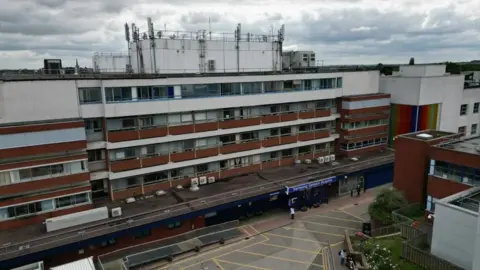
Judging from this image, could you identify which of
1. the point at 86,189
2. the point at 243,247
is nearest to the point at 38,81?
the point at 86,189

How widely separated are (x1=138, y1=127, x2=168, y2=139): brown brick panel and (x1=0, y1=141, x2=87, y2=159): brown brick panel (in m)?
5.16

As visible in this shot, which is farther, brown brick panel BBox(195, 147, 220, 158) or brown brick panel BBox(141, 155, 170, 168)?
brown brick panel BBox(195, 147, 220, 158)

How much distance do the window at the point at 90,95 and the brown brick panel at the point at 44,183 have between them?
6.19 metres

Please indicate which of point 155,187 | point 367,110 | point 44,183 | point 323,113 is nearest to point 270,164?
point 323,113

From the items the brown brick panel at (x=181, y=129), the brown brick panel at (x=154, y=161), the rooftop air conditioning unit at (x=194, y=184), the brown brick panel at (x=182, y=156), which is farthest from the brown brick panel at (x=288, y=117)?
the brown brick panel at (x=154, y=161)

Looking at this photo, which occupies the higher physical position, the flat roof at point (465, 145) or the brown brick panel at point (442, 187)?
the flat roof at point (465, 145)

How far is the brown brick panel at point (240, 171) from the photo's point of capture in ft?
127

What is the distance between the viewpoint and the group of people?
25.0 metres

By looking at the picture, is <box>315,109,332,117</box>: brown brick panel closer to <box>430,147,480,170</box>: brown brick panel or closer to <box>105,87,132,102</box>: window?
<box>430,147,480,170</box>: brown brick panel

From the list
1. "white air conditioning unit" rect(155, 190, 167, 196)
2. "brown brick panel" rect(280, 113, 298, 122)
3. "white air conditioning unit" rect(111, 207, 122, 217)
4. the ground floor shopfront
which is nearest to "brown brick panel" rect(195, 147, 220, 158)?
"white air conditioning unit" rect(155, 190, 167, 196)

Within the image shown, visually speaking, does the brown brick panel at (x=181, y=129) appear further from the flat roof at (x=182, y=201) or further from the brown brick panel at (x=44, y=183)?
the brown brick panel at (x=44, y=183)

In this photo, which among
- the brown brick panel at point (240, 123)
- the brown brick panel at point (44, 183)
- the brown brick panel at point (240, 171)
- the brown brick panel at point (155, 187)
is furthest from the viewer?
the brown brick panel at point (240, 171)

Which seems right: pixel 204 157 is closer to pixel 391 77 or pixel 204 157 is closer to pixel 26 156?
pixel 26 156

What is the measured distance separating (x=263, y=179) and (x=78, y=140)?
18709 millimetres
